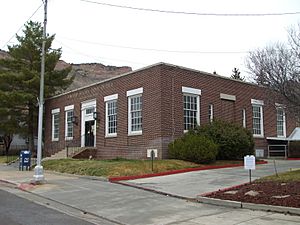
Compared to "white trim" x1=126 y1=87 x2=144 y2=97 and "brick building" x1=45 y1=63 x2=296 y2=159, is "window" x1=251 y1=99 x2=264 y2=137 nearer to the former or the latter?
"brick building" x1=45 y1=63 x2=296 y2=159

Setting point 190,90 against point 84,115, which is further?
point 84,115

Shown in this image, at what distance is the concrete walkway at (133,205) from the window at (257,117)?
13818mm

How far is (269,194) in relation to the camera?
38.9 ft

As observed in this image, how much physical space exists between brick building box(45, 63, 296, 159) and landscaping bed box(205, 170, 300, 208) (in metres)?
7.11

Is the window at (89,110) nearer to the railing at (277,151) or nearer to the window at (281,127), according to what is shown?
the railing at (277,151)

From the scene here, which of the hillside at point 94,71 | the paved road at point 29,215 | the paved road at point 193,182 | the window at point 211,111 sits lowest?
the paved road at point 29,215

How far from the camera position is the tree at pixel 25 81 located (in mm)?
34312

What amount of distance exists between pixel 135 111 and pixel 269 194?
48.5 ft

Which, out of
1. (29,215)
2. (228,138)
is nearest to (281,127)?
(228,138)

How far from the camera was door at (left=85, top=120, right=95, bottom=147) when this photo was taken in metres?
30.0

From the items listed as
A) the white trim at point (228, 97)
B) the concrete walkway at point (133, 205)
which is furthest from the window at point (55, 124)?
the concrete walkway at point (133, 205)

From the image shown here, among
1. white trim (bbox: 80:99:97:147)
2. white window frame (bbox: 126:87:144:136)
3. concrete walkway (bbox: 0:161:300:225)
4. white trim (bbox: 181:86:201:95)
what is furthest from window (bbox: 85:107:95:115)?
concrete walkway (bbox: 0:161:300:225)

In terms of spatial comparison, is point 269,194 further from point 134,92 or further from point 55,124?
point 55,124

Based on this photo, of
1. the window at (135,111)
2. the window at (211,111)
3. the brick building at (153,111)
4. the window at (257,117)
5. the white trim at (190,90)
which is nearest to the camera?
the brick building at (153,111)
